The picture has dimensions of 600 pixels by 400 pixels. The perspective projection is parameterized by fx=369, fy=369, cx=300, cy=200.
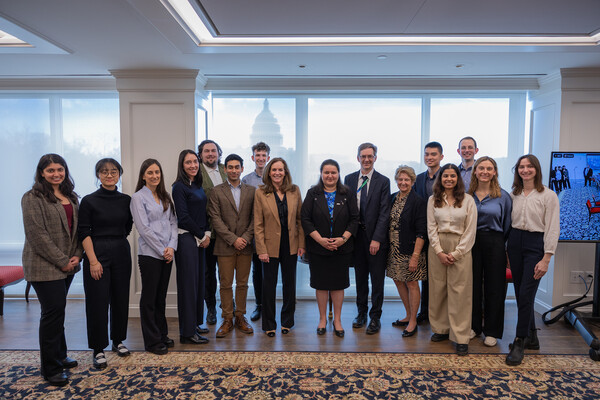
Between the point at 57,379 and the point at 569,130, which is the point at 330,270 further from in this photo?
the point at 569,130

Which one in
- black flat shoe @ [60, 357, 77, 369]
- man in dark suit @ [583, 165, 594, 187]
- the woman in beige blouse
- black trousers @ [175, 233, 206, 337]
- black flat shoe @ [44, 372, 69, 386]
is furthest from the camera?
man in dark suit @ [583, 165, 594, 187]

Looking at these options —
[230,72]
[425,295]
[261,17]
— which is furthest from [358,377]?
[230,72]

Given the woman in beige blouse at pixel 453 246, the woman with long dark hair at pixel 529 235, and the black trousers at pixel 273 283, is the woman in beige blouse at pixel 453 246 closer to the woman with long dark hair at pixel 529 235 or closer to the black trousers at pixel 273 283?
the woman with long dark hair at pixel 529 235

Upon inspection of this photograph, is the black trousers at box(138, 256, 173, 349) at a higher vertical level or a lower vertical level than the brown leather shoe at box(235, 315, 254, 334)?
higher

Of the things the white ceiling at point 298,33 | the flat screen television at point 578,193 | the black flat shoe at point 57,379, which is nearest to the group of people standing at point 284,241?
the black flat shoe at point 57,379

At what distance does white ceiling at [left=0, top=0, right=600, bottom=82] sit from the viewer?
2508mm

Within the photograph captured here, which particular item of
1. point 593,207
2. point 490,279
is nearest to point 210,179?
point 490,279

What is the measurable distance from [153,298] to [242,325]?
0.91m

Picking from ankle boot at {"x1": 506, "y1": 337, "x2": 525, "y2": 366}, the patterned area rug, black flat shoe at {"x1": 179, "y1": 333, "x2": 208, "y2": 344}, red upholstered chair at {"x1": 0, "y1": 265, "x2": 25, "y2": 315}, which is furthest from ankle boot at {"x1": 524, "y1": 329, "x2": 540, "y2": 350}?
red upholstered chair at {"x1": 0, "y1": 265, "x2": 25, "y2": 315}

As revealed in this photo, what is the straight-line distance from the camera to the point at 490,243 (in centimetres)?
312

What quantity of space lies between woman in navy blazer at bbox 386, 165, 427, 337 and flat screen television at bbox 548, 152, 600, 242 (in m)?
1.38

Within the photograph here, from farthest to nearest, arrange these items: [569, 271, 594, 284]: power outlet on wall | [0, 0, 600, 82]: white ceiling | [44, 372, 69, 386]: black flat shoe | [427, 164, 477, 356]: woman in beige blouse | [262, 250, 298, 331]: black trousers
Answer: [569, 271, 594, 284]: power outlet on wall < [262, 250, 298, 331]: black trousers < [427, 164, 477, 356]: woman in beige blouse < [44, 372, 69, 386]: black flat shoe < [0, 0, 600, 82]: white ceiling

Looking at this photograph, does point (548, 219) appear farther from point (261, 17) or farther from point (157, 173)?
point (157, 173)

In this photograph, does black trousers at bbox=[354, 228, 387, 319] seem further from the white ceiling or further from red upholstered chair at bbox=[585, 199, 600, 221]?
red upholstered chair at bbox=[585, 199, 600, 221]
